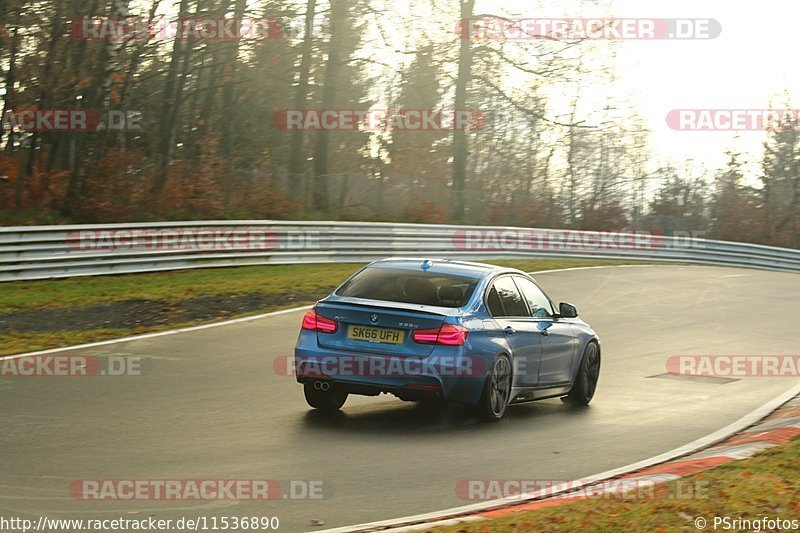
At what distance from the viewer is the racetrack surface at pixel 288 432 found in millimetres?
7680

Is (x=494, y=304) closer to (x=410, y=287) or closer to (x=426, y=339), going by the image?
(x=410, y=287)

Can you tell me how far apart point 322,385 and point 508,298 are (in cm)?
221

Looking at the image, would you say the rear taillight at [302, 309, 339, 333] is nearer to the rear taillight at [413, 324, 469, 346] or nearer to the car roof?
the rear taillight at [413, 324, 469, 346]

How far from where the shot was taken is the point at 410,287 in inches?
429

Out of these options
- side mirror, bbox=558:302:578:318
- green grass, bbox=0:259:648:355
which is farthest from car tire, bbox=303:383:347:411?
green grass, bbox=0:259:648:355

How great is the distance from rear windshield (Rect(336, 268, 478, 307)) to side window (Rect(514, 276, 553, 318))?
3.56 feet

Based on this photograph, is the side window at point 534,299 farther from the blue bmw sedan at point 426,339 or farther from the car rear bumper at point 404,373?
the car rear bumper at point 404,373

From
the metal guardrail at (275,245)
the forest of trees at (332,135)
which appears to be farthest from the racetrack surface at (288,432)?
the forest of trees at (332,135)

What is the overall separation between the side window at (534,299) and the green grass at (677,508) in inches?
161

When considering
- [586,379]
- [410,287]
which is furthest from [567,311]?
[410,287]

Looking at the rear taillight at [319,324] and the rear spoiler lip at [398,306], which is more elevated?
the rear spoiler lip at [398,306]

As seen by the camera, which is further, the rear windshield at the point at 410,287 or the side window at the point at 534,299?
the side window at the point at 534,299

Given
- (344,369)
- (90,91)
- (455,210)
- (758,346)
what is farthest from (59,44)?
(344,369)

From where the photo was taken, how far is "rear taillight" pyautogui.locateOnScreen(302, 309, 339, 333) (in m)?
10.6
